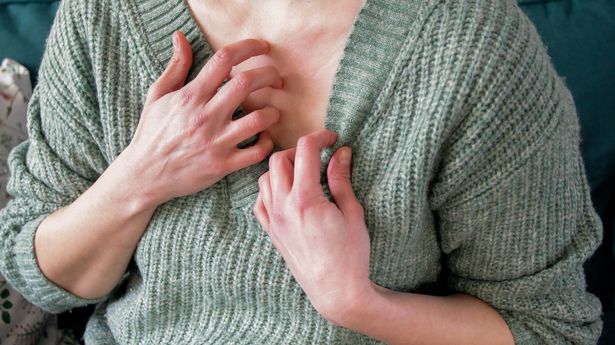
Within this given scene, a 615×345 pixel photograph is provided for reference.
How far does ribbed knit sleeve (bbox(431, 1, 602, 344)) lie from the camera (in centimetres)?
70

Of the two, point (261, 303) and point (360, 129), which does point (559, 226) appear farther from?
point (261, 303)

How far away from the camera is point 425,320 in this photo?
31.3 inches

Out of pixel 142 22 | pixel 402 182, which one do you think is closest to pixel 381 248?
pixel 402 182

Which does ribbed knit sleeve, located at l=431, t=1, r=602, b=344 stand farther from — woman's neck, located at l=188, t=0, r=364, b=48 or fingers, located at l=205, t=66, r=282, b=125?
fingers, located at l=205, t=66, r=282, b=125

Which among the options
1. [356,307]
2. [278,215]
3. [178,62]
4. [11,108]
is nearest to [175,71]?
[178,62]

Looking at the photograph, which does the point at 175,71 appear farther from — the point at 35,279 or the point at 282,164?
the point at 35,279

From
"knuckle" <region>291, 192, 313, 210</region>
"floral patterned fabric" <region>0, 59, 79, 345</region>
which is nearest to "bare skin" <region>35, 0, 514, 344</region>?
"knuckle" <region>291, 192, 313, 210</region>

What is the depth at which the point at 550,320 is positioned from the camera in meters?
0.85

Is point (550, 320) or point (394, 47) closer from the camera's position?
point (394, 47)

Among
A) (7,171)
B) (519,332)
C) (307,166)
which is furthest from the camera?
(7,171)

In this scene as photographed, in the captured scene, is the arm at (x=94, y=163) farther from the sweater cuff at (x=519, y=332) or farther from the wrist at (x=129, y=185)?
the sweater cuff at (x=519, y=332)

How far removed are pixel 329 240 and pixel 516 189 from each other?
22 centimetres

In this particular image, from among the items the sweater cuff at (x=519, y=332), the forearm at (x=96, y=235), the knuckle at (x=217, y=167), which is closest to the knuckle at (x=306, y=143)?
the knuckle at (x=217, y=167)

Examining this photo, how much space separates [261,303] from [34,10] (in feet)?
2.41
